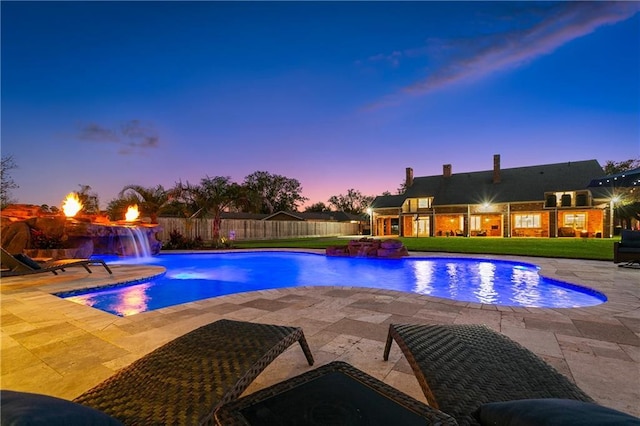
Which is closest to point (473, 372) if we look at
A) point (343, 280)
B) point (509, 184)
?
point (343, 280)

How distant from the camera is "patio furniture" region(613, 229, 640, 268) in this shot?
7766 mm

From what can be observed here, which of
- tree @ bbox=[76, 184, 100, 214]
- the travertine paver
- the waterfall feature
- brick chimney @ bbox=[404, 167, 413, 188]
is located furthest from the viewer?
brick chimney @ bbox=[404, 167, 413, 188]

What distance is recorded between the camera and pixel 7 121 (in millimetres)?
12344

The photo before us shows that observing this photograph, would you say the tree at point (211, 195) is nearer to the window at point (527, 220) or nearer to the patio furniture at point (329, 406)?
the patio furniture at point (329, 406)

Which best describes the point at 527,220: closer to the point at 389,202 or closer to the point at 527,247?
the point at 389,202

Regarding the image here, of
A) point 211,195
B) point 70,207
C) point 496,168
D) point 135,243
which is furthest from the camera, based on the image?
point 496,168

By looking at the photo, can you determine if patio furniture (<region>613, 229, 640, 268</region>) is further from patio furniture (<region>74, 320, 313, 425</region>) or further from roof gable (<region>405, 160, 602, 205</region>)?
roof gable (<region>405, 160, 602, 205</region>)

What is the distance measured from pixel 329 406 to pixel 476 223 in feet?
104

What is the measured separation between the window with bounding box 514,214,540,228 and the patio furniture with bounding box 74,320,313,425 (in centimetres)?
3100

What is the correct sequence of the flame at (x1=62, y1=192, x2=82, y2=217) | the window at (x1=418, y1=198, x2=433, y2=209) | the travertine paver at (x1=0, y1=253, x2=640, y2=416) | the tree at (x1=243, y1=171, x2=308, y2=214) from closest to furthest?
the travertine paver at (x1=0, y1=253, x2=640, y2=416)
the flame at (x1=62, y1=192, x2=82, y2=217)
the window at (x1=418, y1=198, x2=433, y2=209)
the tree at (x1=243, y1=171, x2=308, y2=214)

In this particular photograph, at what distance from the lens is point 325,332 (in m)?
3.25

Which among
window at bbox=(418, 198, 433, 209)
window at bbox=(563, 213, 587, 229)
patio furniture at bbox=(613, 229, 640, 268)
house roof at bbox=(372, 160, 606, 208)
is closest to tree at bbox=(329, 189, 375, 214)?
house roof at bbox=(372, 160, 606, 208)

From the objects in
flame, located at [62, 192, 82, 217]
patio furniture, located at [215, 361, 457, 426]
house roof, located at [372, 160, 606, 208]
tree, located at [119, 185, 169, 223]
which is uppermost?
house roof, located at [372, 160, 606, 208]

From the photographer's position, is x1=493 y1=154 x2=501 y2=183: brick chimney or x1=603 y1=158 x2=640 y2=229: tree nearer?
x1=603 y1=158 x2=640 y2=229: tree
